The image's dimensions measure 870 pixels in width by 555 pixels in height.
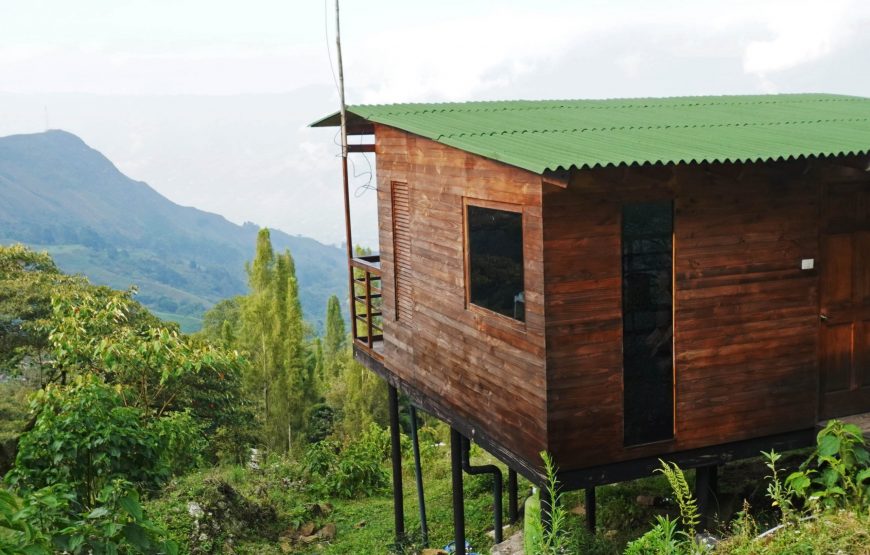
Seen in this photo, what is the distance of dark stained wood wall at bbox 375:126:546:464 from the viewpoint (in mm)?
6480

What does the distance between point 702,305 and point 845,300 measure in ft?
4.85

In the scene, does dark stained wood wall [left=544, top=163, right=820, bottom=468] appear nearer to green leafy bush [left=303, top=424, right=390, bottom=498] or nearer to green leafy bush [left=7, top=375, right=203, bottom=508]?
green leafy bush [left=7, top=375, right=203, bottom=508]

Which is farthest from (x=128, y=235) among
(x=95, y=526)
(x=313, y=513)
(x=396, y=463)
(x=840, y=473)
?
(x=840, y=473)

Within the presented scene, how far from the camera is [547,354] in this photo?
6312 millimetres

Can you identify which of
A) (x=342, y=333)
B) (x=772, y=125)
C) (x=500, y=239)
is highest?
(x=772, y=125)

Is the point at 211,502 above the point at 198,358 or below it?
below

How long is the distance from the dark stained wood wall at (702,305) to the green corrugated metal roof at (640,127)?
27 cm

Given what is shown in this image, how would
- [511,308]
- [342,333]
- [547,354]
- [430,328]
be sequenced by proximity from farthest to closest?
1. [342,333]
2. [430,328]
3. [511,308]
4. [547,354]

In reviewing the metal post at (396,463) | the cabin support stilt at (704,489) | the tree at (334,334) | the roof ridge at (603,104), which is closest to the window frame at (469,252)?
the cabin support stilt at (704,489)

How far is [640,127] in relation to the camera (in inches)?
306

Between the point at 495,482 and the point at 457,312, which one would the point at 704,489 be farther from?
the point at 495,482

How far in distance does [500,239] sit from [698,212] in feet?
4.74

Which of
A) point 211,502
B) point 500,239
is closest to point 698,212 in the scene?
point 500,239

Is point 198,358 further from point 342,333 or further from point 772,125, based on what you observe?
point 342,333
